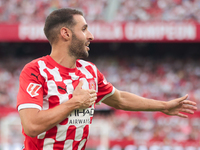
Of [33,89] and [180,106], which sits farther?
[180,106]

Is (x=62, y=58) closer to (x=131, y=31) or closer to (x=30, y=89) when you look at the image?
(x=30, y=89)

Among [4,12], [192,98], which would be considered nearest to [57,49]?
[192,98]

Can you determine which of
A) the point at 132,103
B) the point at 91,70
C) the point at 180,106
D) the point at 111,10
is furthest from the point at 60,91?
the point at 111,10

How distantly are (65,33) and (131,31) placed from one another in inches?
420

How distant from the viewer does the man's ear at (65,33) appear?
8.04ft

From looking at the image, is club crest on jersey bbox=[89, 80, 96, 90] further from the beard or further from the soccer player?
the beard

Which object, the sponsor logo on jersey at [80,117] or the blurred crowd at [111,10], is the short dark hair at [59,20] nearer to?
the sponsor logo on jersey at [80,117]

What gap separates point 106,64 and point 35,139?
489 inches

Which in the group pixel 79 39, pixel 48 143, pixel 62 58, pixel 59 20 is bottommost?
pixel 48 143

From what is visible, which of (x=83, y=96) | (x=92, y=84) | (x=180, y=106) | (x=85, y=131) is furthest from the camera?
(x=180, y=106)

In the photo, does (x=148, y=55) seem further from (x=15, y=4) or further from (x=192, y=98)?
(x=15, y=4)

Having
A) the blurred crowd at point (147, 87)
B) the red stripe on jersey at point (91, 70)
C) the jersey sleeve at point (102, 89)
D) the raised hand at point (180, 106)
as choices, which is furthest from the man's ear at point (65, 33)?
the blurred crowd at point (147, 87)

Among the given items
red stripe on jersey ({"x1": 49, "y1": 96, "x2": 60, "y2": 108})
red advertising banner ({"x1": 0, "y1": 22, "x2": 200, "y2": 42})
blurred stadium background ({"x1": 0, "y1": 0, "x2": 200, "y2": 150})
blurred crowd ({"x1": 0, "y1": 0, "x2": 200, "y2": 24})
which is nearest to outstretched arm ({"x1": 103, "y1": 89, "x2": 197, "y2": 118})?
red stripe on jersey ({"x1": 49, "y1": 96, "x2": 60, "y2": 108})

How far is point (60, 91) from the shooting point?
2.32 m
